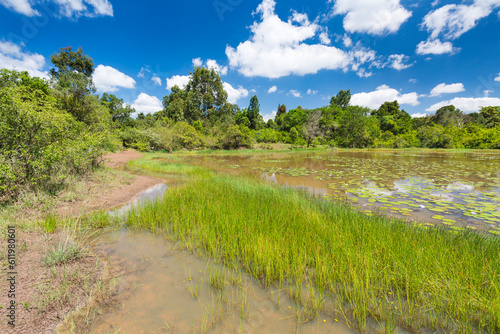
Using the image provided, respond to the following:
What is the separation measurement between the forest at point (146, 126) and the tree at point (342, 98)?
27cm

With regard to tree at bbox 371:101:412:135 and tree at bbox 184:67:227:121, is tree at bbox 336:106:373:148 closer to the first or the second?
tree at bbox 371:101:412:135

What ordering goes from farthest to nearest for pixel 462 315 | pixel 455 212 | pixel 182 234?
pixel 455 212, pixel 182 234, pixel 462 315

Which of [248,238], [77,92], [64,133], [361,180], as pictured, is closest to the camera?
[248,238]

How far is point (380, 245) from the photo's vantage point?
2873 millimetres

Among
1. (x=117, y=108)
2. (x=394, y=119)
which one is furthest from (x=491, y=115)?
(x=117, y=108)

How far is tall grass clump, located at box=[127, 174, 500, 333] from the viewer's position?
1.93 meters

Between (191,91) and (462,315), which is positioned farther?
(191,91)

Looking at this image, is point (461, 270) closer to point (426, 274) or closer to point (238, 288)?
point (426, 274)

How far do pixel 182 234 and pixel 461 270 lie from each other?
4170 millimetres

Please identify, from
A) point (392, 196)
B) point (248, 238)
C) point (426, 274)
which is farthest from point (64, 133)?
point (392, 196)

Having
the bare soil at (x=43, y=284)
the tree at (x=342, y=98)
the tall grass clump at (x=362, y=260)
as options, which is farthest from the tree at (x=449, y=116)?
the bare soil at (x=43, y=284)

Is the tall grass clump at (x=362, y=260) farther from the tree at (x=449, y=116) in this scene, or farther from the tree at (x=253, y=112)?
the tree at (x=449, y=116)

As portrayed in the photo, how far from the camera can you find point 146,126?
39.5 m

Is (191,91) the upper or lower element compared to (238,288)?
upper
